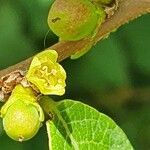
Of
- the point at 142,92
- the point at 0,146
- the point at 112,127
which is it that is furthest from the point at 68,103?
the point at 142,92

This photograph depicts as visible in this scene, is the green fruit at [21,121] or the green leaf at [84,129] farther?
the green leaf at [84,129]

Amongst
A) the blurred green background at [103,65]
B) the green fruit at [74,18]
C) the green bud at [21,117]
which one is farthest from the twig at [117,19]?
the blurred green background at [103,65]

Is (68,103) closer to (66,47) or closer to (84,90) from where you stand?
(66,47)

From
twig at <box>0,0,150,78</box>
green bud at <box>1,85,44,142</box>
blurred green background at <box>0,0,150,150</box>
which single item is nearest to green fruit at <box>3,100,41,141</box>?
green bud at <box>1,85,44,142</box>

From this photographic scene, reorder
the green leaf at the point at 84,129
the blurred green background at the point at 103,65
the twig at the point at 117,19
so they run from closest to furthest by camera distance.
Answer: the twig at the point at 117,19
the green leaf at the point at 84,129
the blurred green background at the point at 103,65

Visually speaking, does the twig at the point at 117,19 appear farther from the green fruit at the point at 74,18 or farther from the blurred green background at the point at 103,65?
the blurred green background at the point at 103,65

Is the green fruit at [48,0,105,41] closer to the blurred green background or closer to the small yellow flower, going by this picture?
the small yellow flower
